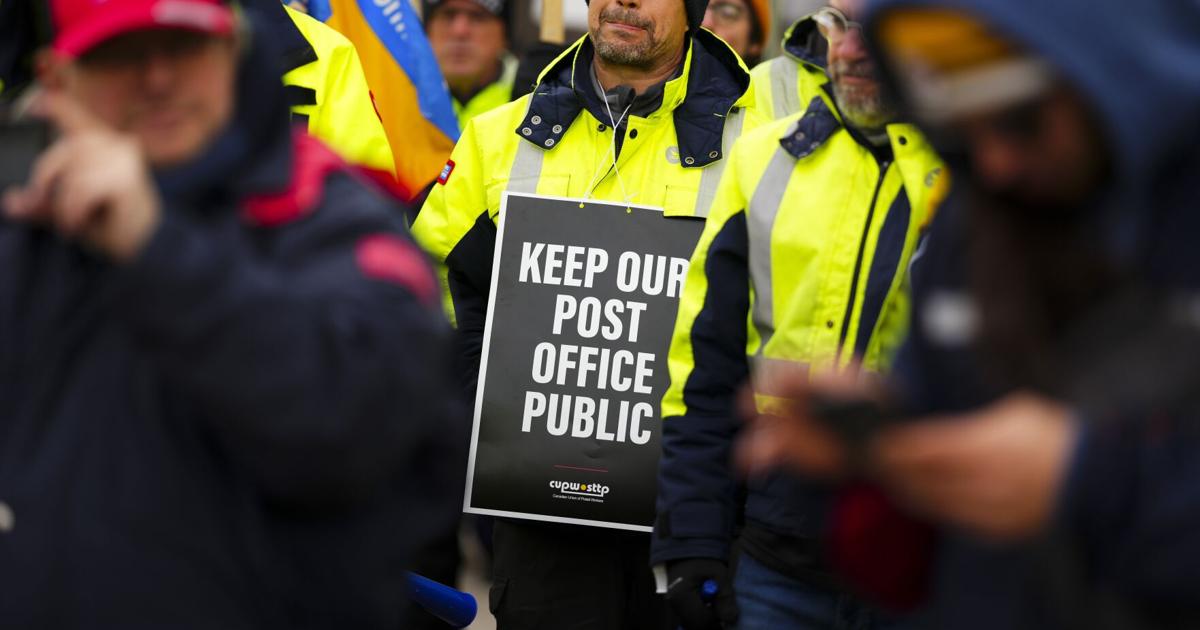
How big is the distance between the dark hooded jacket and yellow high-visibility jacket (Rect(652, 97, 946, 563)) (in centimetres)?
187

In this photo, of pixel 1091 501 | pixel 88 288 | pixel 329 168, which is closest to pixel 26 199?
pixel 88 288

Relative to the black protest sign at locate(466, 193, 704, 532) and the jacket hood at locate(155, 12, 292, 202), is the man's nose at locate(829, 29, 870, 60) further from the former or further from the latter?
the jacket hood at locate(155, 12, 292, 202)

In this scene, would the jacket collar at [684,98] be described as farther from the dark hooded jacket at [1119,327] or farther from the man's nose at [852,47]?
the dark hooded jacket at [1119,327]

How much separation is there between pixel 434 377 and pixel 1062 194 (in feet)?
2.64

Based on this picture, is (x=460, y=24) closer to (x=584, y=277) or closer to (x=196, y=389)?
(x=584, y=277)

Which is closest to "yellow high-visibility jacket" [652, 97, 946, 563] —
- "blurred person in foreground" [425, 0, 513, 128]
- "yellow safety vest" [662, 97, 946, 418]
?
"yellow safety vest" [662, 97, 946, 418]

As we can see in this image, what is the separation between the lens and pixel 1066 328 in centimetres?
192

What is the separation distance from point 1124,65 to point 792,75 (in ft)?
14.8

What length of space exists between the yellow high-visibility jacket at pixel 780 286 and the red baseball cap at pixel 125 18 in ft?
5.94

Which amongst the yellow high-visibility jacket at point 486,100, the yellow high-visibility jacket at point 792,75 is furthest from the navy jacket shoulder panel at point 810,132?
the yellow high-visibility jacket at point 486,100

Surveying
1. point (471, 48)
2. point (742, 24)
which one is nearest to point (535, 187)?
point (742, 24)

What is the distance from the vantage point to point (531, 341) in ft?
16.1

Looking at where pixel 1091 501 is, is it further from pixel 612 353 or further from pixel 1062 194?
pixel 612 353

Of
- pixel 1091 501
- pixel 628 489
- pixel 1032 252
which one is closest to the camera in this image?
pixel 1091 501
